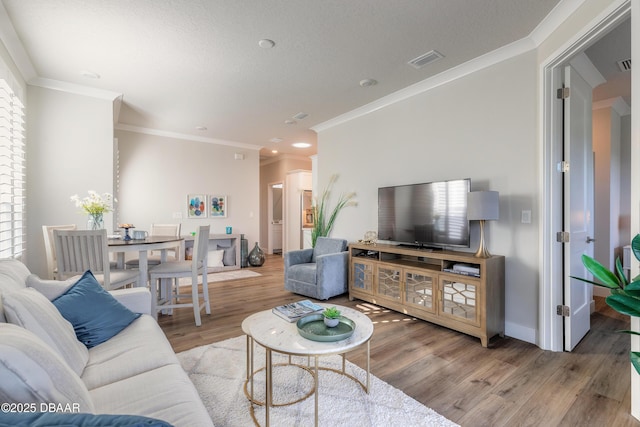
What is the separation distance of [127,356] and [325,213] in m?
3.93

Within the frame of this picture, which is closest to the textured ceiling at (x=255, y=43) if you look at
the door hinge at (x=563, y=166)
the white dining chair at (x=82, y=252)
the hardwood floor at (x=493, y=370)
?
the door hinge at (x=563, y=166)

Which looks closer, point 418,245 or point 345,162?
point 418,245

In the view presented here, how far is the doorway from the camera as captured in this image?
8.58 meters

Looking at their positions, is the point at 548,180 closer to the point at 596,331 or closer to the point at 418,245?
the point at 418,245

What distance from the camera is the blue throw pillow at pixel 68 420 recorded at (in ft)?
1.85

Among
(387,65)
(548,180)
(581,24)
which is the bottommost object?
(548,180)

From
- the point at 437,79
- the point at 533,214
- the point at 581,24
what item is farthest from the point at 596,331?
the point at 437,79

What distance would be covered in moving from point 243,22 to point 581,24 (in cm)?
246

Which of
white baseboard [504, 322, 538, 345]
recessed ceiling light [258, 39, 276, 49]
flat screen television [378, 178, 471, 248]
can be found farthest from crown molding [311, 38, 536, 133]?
white baseboard [504, 322, 538, 345]

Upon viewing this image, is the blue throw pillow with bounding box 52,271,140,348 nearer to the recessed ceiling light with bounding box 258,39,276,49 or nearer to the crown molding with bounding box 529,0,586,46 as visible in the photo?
the recessed ceiling light with bounding box 258,39,276,49

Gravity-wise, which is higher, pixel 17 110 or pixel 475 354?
pixel 17 110

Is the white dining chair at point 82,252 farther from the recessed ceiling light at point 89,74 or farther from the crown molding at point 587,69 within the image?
the crown molding at point 587,69

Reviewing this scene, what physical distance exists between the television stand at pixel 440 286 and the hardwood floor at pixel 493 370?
0.14 metres

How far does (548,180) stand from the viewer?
8.27 feet
